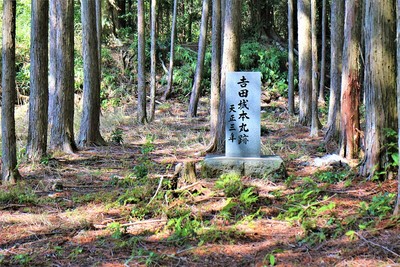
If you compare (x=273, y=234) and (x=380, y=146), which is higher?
(x=380, y=146)

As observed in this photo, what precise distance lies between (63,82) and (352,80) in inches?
241

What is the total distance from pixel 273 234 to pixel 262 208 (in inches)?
41.8

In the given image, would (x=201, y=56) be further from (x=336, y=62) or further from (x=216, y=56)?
(x=336, y=62)

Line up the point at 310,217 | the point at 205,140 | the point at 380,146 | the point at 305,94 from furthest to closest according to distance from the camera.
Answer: the point at 305,94 < the point at 205,140 < the point at 380,146 < the point at 310,217

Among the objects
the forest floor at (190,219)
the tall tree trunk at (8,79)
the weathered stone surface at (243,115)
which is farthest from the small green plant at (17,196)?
the weathered stone surface at (243,115)

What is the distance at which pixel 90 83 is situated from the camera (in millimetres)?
11648

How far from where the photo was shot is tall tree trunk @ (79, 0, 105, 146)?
1142cm

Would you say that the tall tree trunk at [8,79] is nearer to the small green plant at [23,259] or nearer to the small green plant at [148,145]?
the small green plant at [23,259]

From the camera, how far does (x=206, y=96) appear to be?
23.3 meters

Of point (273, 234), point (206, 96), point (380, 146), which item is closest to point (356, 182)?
point (380, 146)

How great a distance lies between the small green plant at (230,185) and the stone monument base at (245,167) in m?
0.32

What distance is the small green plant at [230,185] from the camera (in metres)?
6.73

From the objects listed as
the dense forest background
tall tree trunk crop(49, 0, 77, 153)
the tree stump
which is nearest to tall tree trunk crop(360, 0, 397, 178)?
the dense forest background

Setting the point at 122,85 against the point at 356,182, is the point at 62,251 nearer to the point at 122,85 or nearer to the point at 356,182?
the point at 356,182
